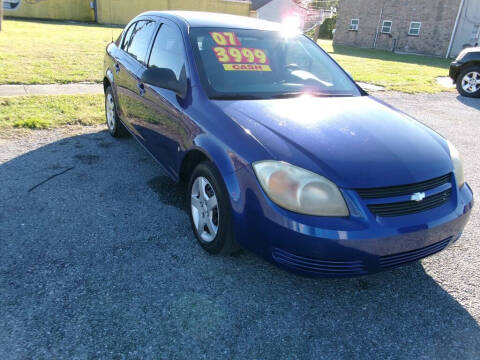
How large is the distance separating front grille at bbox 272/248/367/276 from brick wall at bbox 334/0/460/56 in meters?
28.5

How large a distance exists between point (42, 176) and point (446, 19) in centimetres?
2872

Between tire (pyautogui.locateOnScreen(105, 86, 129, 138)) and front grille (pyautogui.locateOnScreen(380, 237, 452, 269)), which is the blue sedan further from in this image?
tire (pyautogui.locateOnScreen(105, 86, 129, 138))

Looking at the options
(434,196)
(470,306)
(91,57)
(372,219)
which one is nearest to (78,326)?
(372,219)

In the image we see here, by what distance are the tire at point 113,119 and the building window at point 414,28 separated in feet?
91.9

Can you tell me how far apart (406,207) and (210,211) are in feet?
4.28

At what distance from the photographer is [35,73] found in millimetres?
8102

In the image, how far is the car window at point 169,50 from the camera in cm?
317

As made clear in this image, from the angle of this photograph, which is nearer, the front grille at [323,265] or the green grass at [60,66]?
the front grille at [323,265]

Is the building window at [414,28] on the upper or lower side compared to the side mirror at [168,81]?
upper

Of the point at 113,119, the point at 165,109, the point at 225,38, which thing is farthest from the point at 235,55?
the point at 113,119

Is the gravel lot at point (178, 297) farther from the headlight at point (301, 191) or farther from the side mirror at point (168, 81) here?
the side mirror at point (168, 81)

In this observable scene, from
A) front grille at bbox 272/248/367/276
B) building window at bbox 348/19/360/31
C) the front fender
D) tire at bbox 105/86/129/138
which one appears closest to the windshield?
the front fender

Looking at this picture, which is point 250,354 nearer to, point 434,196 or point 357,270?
point 357,270

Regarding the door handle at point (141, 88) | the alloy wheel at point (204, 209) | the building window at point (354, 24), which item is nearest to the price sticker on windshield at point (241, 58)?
the door handle at point (141, 88)
